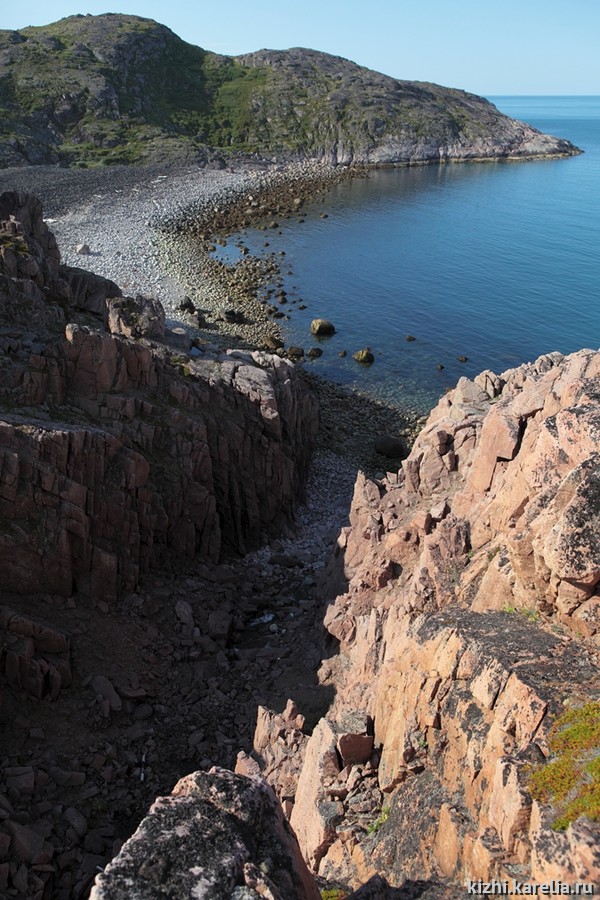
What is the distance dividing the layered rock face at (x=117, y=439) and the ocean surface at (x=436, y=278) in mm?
27087

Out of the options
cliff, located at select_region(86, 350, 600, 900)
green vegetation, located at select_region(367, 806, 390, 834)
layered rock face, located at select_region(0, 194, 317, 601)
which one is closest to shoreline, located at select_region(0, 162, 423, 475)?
layered rock face, located at select_region(0, 194, 317, 601)

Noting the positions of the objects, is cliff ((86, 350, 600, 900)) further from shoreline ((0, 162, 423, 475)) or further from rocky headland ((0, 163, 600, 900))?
shoreline ((0, 162, 423, 475))

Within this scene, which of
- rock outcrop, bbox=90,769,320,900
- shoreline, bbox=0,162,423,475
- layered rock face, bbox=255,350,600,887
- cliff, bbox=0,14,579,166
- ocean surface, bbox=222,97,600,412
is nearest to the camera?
rock outcrop, bbox=90,769,320,900

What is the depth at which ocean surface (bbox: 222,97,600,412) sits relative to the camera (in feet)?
266

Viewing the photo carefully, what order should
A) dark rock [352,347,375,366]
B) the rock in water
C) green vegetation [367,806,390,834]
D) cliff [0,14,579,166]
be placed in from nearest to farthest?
green vegetation [367,806,390,834], dark rock [352,347,375,366], the rock in water, cliff [0,14,579,166]

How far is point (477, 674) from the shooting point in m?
19.9

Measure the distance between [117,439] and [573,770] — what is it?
2846 centimetres

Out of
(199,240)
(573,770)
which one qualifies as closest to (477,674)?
(573,770)

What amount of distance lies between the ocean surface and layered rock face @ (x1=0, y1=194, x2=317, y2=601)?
2709cm

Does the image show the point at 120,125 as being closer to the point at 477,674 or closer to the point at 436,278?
the point at 436,278

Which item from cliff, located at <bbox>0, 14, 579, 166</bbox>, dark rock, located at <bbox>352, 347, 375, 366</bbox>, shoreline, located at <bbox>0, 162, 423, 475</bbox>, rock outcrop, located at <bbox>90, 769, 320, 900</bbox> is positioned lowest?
dark rock, located at <bbox>352, 347, 375, 366</bbox>

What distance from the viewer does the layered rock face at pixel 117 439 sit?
A: 3416 centimetres

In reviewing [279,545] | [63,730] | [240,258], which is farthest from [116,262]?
[63,730]

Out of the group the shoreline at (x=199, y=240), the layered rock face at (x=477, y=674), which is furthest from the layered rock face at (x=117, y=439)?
the layered rock face at (x=477, y=674)
